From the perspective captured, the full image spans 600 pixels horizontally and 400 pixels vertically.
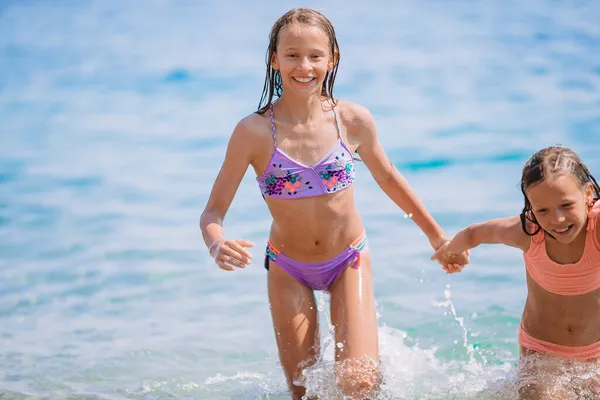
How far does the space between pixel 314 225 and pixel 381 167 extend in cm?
51

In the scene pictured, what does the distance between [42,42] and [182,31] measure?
2.10m

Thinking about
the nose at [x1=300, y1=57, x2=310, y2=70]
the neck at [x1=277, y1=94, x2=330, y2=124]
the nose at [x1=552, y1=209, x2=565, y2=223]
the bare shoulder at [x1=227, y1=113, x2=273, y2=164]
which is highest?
the nose at [x1=300, y1=57, x2=310, y2=70]

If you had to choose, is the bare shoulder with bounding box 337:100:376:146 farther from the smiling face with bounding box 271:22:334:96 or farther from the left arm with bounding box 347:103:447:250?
the smiling face with bounding box 271:22:334:96

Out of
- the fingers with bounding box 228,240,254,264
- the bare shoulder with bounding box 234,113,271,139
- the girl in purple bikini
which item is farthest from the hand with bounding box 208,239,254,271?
the bare shoulder with bounding box 234,113,271,139

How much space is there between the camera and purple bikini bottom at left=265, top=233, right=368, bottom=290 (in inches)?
181

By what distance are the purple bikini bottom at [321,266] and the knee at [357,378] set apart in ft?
1.49

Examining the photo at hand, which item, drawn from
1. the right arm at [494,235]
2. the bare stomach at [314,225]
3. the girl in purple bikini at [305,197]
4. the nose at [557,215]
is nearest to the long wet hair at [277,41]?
the girl in purple bikini at [305,197]

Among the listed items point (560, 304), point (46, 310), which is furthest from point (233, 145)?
point (46, 310)

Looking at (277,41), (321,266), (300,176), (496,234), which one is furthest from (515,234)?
(277,41)

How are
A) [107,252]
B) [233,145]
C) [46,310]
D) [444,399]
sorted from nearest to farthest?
[233,145], [444,399], [46,310], [107,252]

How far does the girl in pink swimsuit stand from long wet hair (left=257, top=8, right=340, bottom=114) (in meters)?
1.12

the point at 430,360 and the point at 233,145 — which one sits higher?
the point at 233,145

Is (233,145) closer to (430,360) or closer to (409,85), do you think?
(430,360)

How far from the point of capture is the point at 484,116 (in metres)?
11.6
